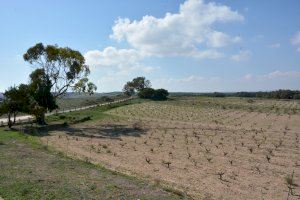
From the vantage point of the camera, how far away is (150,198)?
13.7 metres

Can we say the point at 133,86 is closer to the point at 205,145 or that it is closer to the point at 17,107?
the point at 17,107

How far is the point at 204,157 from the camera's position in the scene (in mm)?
23953

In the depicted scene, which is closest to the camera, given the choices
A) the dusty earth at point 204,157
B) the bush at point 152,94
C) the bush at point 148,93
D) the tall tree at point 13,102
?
the dusty earth at point 204,157

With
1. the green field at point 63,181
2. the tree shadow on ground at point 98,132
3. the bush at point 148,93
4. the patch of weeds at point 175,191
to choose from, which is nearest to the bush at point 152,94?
the bush at point 148,93

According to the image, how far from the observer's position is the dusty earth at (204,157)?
17094mm

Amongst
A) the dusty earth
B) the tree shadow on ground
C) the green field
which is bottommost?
the dusty earth

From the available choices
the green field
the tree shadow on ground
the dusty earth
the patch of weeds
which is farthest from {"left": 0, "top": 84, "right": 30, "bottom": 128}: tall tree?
the patch of weeds

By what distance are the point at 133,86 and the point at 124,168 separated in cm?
11708

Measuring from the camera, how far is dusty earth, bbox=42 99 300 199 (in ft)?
56.1

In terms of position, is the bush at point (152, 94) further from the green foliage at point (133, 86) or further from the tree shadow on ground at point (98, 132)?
the tree shadow on ground at point (98, 132)

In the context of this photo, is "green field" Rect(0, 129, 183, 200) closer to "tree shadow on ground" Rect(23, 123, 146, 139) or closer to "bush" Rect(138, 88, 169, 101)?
"tree shadow on ground" Rect(23, 123, 146, 139)

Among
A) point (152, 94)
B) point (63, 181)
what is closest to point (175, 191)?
point (63, 181)

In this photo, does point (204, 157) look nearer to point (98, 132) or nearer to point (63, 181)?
point (63, 181)

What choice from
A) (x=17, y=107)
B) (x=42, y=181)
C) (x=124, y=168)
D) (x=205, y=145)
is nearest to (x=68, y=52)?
(x=17, y=107)
